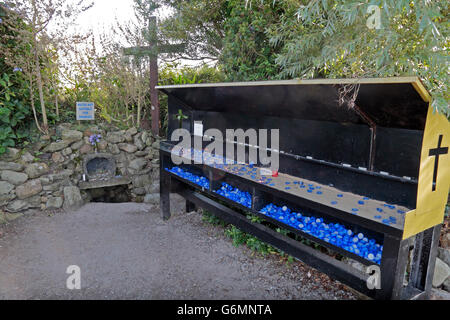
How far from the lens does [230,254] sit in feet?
11.2

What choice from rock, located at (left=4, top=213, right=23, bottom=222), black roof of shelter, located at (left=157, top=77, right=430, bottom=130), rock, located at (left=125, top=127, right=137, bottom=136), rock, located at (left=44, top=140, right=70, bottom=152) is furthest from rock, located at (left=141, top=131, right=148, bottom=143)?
black roof of shelter, located at (left=157, top=77, right=430, bottom=130)

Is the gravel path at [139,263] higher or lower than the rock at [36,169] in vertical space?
lower

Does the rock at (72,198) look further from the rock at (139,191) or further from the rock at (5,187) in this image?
the rock at (139,191)

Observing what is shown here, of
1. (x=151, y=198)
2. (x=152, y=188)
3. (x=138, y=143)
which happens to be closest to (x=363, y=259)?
(x=151, y=198)

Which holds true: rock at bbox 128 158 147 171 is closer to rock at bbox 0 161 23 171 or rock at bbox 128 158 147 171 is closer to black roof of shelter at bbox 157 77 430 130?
rock at bbox 0 161 23 171

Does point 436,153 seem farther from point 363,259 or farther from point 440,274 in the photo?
point 440,274

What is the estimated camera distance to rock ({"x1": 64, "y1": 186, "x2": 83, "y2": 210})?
4.68 m

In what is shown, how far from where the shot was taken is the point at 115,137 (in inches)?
209

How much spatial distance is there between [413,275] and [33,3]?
5.57m

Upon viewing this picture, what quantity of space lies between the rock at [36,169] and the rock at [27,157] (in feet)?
0.27

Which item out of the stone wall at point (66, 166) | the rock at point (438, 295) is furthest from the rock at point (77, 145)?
the rock at point (438, 295)

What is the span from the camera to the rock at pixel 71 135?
487 cm

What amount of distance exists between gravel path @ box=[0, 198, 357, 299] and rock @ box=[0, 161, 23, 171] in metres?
0.73
